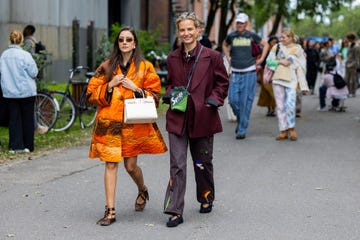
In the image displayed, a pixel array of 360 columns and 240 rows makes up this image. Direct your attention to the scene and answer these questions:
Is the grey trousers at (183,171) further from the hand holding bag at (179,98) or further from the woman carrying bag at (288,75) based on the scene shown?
the woman carrying bag at (288,75)

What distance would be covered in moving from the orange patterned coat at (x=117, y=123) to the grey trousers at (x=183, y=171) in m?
0.23

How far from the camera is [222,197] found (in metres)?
8.33

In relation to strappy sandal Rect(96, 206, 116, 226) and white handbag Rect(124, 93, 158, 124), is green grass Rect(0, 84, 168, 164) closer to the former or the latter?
strappy sandal Rect(96, 206, 116, 226)

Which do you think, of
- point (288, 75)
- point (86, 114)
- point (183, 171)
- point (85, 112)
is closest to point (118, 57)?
point (183, 171)

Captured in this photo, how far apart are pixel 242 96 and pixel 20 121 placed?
12.4 ft

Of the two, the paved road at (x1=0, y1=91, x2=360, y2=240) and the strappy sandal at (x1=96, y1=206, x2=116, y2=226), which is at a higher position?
the strappy sandal at (x1=96, y1=206, x2=116, y2=226)

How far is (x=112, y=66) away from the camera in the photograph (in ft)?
23.2

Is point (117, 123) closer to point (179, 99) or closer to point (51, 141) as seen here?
point (179, 99)

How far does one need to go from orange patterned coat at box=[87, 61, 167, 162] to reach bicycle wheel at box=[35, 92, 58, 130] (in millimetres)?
6259

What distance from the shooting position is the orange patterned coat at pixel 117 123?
23.1ft

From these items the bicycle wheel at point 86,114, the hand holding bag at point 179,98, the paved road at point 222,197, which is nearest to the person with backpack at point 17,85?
the paved road at point 222,197

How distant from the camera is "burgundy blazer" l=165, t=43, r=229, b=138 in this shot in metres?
7.18

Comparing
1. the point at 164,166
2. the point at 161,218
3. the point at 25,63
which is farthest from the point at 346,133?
the point at 161,218

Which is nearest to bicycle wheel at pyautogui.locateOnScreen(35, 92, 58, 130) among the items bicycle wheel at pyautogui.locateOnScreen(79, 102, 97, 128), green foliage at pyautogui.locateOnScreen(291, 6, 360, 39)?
bicycle wheel at pyautogui.locateOnScreen(79, 102, 97, 128)
